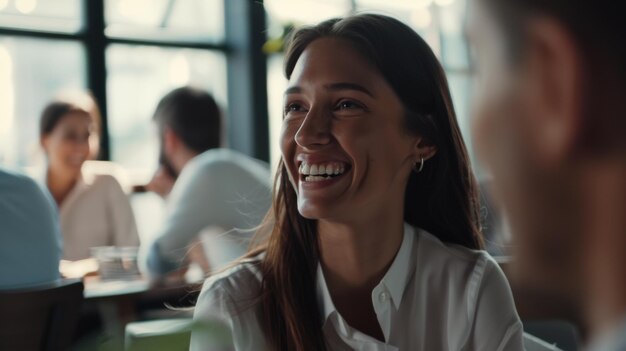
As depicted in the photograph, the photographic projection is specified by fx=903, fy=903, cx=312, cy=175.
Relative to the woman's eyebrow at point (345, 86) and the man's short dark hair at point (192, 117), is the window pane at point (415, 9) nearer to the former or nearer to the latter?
the man's short dark hair at point (192, 117)

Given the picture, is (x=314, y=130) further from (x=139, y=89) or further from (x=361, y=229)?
(x=139, y=89)

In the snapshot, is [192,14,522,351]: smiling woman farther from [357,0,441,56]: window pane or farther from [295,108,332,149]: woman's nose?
[357,0,441,56]: window pane

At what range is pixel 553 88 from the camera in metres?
0.41

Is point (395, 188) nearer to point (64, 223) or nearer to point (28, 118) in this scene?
point (64, 223)

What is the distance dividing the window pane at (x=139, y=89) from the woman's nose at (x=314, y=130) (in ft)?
12.7

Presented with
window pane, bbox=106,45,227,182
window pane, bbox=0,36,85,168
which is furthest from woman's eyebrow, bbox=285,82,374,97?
window pane, bbox=106,45,227,182

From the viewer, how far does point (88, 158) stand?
459 centimetres

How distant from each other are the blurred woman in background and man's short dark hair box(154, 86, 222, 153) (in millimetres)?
928

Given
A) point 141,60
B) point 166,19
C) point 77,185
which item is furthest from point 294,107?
point 166,19

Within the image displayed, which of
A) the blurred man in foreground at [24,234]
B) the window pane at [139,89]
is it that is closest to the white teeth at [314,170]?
the blurred man in foreground at [24,234]

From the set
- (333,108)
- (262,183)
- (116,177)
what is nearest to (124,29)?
(116,177)

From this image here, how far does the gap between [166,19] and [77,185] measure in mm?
1729

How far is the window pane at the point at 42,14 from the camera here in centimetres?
523

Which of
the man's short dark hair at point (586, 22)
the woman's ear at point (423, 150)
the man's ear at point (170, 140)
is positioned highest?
the man's short dark hair at point (586, 22)
